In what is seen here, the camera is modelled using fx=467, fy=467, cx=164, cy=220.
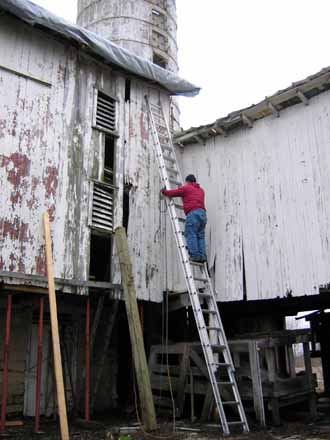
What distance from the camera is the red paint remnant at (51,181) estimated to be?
9359mm

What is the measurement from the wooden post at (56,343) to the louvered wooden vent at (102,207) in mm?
1370

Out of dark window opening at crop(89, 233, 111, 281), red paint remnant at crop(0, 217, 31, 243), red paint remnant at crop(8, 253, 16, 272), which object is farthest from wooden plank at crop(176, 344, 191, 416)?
red paint remnant at crop(0, 217, 31, 243)

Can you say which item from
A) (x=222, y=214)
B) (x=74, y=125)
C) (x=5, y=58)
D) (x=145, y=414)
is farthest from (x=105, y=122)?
(x=145, y=414)

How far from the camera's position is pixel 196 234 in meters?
9.52

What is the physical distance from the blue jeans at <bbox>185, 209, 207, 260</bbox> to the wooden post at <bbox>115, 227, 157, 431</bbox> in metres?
1.29

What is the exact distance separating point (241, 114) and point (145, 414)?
21.7ft

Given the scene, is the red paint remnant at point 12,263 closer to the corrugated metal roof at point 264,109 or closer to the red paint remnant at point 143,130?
the red paint remnant at point 143,130

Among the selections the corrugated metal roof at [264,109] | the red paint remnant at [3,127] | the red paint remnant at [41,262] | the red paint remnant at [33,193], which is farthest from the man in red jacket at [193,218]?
the red paint remnant at [3,127]

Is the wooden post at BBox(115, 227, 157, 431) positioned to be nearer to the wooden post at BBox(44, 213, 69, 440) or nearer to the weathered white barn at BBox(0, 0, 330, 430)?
the weathered white barn at BBox(0, 0, 330, 430)

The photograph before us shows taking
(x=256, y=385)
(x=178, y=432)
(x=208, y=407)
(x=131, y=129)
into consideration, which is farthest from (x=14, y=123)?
(x=256, y=385)

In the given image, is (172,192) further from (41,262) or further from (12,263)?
(12,263)

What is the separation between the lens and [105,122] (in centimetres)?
1084

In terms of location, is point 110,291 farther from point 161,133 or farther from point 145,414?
point 161,133

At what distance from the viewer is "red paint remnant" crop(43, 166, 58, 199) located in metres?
9.36
